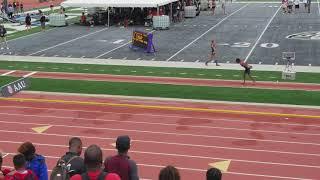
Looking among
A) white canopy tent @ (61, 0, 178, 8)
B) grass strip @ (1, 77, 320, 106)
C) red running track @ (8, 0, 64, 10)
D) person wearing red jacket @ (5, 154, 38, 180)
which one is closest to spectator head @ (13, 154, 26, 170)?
person wearing red jacket @ (5, 154, 38, 180)

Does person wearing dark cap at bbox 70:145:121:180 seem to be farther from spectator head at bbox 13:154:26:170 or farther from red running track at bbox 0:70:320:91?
red running track at bbox 0:70:320:91

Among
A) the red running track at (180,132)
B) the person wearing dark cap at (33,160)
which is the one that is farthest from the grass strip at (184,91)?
the person wearing dark cap at (33,160)

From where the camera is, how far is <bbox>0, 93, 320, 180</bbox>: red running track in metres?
12.8

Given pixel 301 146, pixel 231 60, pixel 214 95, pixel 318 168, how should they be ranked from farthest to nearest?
1. pixel 231 60
2. pixel 214 95
3. pixel 301 146
4. pixel 318 168

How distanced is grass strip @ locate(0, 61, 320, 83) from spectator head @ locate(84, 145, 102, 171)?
58.3 feet

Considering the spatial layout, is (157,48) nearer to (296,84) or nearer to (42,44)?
(42,44)

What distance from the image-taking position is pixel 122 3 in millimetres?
40188

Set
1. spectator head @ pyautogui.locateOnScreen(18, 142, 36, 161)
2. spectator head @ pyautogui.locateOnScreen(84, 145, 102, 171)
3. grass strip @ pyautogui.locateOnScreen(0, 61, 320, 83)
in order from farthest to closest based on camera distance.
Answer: grass strip @ pyautogui.locateOnScreen(0, 61, 320, 83), spectator head @ pyautogui.locateOnScreen(18, 142, 36, 161), spectator head @ pyautogui.locateOnScreen(84, 145, 102, 171)

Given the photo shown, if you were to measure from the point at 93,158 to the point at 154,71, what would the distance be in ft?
63.2

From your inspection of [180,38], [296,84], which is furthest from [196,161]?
[180,38]

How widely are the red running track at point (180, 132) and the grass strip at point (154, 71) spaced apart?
4718mm

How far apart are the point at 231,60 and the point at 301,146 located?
13449 mm

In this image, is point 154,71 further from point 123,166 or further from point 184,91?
point 123,166

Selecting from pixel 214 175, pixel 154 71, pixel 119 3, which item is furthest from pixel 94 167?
pixel 119 3
